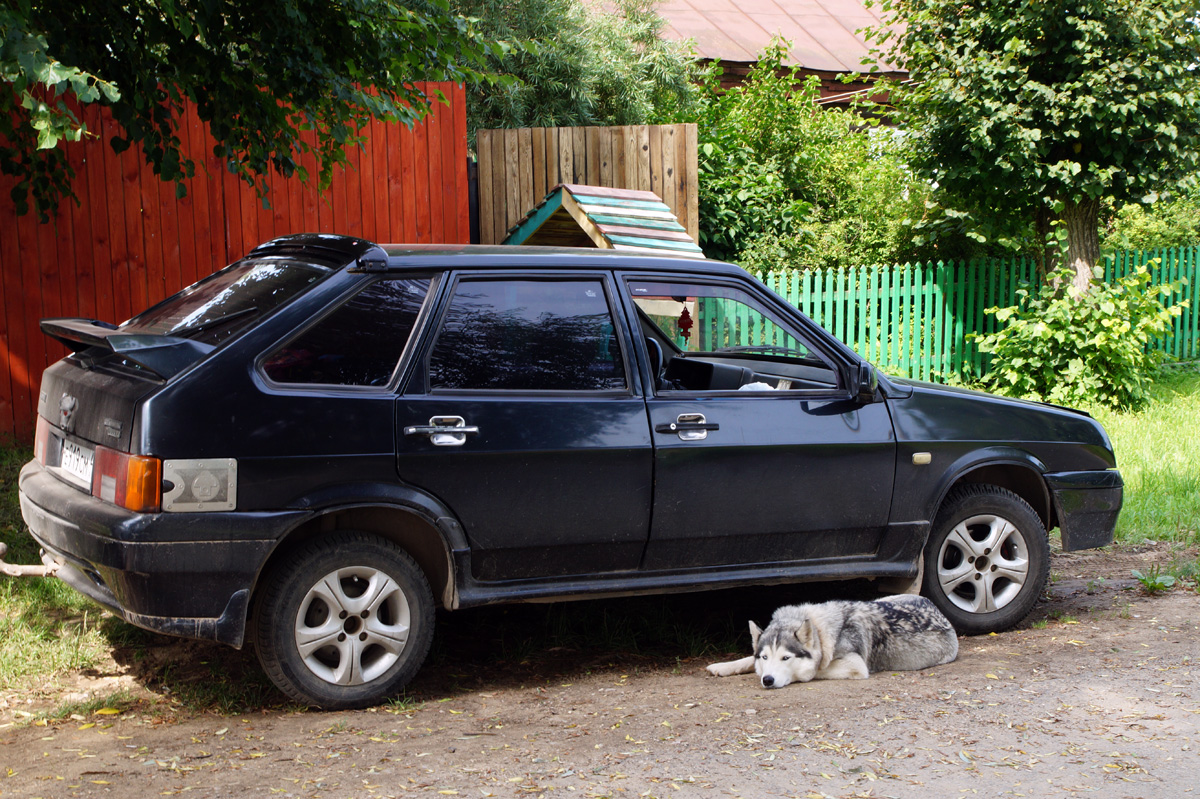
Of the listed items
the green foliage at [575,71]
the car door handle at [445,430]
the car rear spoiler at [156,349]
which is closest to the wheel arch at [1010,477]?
the car door handle at [445,430]

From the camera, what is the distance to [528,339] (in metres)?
4.31

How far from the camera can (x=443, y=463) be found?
4012 mm

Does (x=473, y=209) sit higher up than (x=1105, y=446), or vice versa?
(x=473, y=209)

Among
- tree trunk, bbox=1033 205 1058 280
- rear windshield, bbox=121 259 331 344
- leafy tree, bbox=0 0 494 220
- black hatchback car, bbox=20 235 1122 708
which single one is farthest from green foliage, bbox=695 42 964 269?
rear windshield, bbox=121 259 331 344

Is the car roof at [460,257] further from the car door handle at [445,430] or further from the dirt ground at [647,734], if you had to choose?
the dirt ground at [647,734]

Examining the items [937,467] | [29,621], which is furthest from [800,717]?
[29,621]

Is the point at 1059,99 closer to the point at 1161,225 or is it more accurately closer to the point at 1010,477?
the point at 1010,477

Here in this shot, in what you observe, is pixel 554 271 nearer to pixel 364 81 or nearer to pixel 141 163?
pixel 364 81

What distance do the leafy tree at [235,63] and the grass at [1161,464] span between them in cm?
534

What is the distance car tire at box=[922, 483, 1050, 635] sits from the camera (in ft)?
16.4

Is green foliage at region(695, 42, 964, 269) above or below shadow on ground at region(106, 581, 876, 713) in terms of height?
above

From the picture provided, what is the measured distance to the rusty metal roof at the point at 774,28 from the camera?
19766mm

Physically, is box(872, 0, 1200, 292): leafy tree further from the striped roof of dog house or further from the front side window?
the front side window

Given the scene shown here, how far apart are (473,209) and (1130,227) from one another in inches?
447
